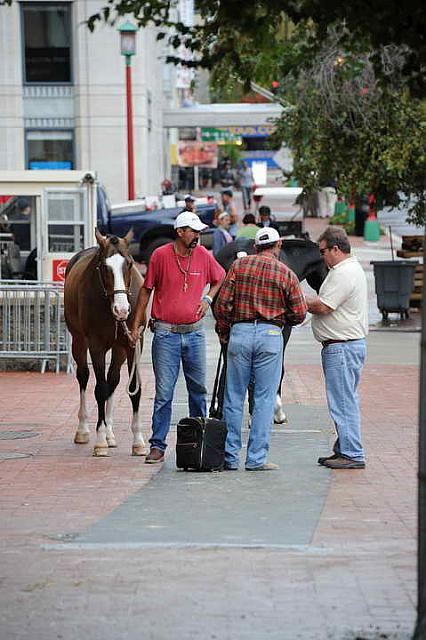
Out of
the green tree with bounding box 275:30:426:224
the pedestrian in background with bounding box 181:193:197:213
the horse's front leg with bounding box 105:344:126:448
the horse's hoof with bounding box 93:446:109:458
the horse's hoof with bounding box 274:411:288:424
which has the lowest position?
the horse's hoof with bounding box 274:411:288:424

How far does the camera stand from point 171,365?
1027 centimetres

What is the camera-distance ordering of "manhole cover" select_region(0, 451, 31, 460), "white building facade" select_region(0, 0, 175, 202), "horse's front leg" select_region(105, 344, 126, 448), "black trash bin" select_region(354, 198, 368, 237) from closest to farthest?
"manhole cover" select_region(0, 451, 31, 460), "horse's front leg" select_region(105, 344, 126, 448), "white building facade" select_region(0, 0, 175, 202), "black trash bin" select_region(354, 198, 368, 237)

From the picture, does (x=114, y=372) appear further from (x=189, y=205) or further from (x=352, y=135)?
(x=189, y=205)

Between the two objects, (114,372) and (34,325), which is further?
(34,325)

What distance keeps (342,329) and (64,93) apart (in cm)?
3309

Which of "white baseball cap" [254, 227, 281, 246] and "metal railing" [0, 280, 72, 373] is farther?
"metal railing" [0, 280, 72, 373]

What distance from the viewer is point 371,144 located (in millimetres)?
21172

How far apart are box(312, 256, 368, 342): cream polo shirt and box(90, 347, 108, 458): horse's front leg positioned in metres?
2.10

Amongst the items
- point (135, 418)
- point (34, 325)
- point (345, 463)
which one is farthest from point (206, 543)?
point (34, 325)

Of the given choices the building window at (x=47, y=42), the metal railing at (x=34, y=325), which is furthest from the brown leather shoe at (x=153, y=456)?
the building window at (x=47, y=42)

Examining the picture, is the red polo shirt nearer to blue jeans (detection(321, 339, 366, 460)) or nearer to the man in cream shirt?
the man in cream shirt

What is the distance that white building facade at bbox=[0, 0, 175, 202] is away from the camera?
40812 mm

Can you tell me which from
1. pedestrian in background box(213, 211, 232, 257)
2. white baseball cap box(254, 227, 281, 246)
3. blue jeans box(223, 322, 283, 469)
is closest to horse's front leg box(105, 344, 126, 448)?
blue jeans box(223, 322, 283, 469)

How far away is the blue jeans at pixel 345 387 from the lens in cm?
1003
